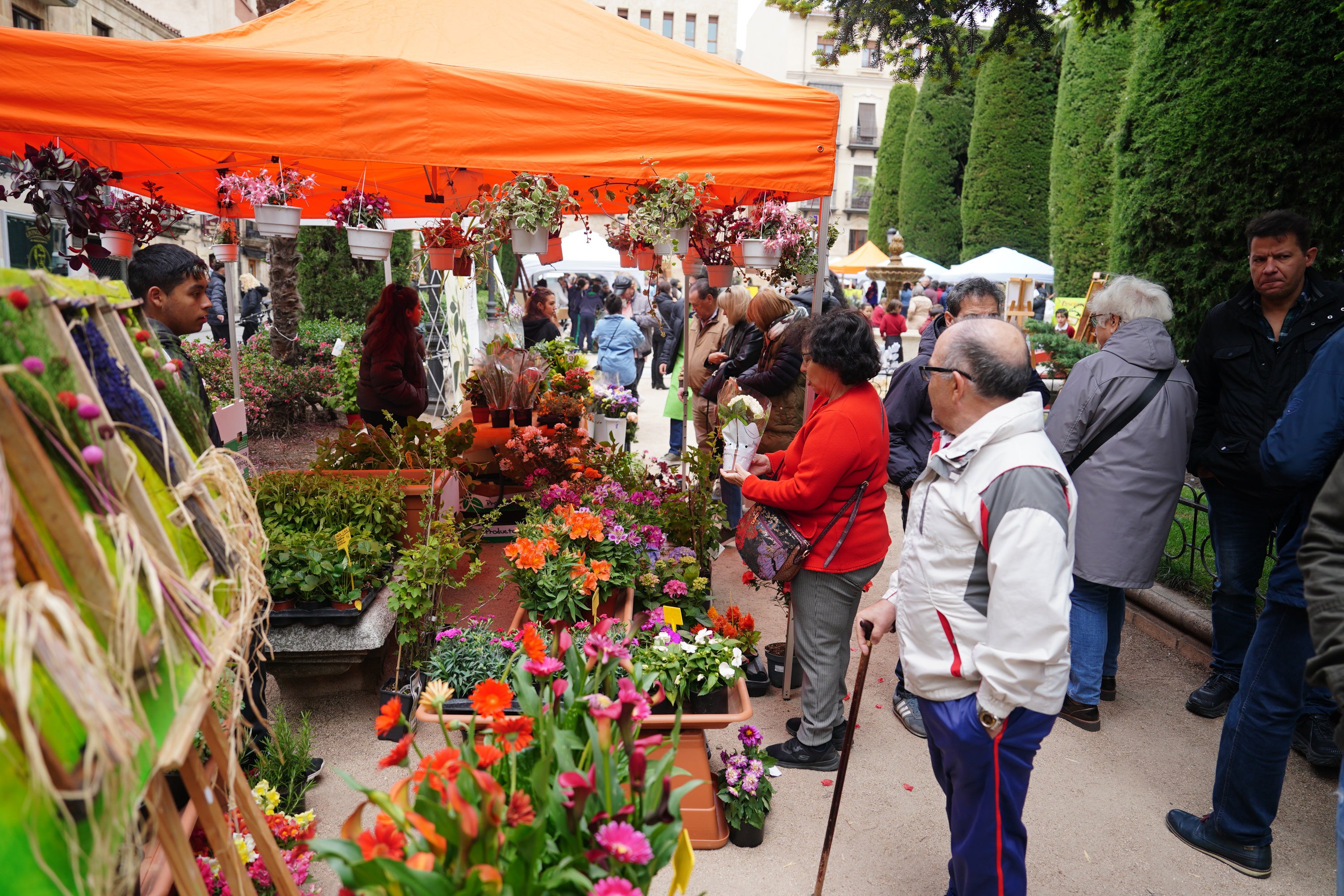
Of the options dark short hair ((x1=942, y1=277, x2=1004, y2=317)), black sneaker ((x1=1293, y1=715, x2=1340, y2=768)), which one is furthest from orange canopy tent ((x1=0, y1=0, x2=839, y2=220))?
black sneaker ((x1=1293, y1=715, x2=1340, y2=768))

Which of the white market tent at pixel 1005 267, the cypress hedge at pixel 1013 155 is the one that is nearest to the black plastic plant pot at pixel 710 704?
the white market tent at pixel 1005 267

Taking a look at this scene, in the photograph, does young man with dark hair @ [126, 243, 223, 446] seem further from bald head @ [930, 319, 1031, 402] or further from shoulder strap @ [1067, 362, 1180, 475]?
shoulder strap @ [1067, 362, 1180, 475]

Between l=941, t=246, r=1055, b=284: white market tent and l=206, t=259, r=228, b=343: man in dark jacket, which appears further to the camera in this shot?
l=941, t=246, r=1055, b=284: white market tent

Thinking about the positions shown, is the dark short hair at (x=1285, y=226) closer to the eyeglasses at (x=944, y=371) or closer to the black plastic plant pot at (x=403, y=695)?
the eyeglasses at (x=944, y=371)

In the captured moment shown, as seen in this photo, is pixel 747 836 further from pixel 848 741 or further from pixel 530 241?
pixel 530 241

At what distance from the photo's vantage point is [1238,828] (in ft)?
9.00

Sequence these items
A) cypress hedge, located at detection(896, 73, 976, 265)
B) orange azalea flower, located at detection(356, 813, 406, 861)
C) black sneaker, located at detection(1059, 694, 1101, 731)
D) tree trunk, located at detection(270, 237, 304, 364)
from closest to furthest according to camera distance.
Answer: orange azalea flower, located at detection(356, 813, 406, 861)
black sneaker, located at detection(1059, 694, 1101, 731)
tree trunk, located at detection(270, 237, 304, 364)
cypress hedge, located at detection(896, 73, 976, 265)

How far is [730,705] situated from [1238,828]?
1.76 metres

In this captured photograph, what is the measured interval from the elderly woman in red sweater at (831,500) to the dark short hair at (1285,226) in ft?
5.31

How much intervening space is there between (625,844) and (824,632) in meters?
1.91

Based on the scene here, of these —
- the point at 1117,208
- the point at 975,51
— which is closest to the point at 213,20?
the point at 975,51

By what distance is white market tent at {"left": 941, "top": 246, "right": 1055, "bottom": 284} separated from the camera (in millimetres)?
15367

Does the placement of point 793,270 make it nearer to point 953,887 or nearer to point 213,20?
point 953,887

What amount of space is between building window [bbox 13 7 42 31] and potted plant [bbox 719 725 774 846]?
63.4ft
